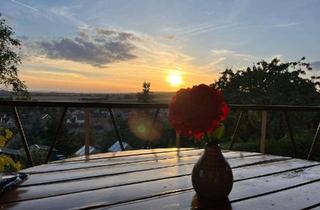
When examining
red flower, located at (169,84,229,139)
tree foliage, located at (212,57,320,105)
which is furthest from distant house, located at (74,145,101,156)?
tree foliage, located at (212,57,320,105)

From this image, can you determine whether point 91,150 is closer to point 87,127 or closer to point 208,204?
point 87,127

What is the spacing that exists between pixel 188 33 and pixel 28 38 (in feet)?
15.7

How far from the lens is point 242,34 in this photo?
25.5 ft

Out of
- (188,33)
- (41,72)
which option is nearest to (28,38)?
(41,72)

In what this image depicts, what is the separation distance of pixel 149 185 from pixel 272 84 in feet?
35.3

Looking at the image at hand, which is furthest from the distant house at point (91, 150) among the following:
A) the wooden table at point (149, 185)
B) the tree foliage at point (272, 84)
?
the tree foliage at point (272, 84)

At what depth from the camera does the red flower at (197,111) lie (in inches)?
56.0

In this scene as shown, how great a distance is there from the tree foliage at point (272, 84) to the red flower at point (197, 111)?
10301 mm

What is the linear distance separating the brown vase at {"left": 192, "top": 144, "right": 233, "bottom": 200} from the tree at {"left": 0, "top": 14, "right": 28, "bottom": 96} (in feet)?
30.3

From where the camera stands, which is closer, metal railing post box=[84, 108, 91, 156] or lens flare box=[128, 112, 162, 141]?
metal railing post box=[84, 108, 91, 156]

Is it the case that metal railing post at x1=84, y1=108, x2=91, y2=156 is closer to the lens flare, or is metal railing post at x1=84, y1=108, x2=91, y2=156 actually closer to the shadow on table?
the lens flare

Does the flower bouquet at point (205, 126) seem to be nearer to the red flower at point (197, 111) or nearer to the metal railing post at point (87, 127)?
the red flower at point (197, 111)

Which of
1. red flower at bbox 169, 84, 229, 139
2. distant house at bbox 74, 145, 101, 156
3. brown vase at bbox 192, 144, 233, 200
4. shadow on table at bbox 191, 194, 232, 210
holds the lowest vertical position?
distant house at bbox 74, 145, 101, 156

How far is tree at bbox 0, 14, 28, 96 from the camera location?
9828 millimetres
